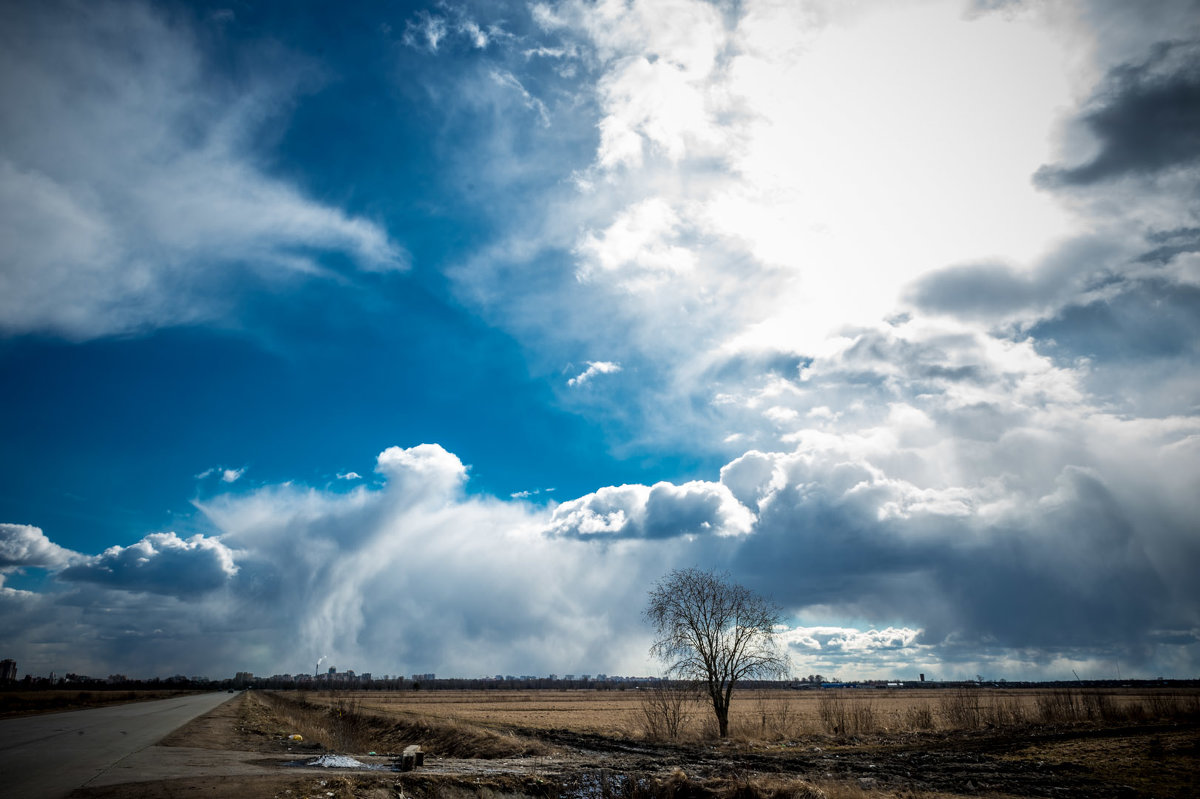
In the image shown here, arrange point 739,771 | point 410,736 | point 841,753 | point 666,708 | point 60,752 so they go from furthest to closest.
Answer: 1. point 410,736
2. point 666,708
3. point 841,753
4. point 60,752
5. point 739,771

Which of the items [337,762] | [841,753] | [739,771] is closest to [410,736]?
[337,762]

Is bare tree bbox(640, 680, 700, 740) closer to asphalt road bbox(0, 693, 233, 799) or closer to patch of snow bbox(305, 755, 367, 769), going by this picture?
patch of snow bbox(305, 755, 367, 769)

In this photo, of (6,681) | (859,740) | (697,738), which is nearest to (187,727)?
(697,738)

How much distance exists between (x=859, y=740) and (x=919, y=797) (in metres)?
17.1

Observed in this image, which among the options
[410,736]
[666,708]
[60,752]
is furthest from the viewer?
[410,736]

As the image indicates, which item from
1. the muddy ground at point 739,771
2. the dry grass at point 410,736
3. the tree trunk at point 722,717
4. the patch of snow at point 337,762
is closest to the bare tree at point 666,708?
the tree trunk at point 722,717

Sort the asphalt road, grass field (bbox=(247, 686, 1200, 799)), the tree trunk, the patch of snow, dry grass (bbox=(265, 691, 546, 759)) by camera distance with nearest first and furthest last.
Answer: the asphalt road < grass field (bbox=(247, 686, 1200, 799)) < the patch of snow < dry grass (bbox=(265, 691, 546, 759)) < the tree trunk

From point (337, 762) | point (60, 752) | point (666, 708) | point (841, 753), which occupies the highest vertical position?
point (60, 752)

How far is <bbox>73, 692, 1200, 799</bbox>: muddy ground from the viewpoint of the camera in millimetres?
16734

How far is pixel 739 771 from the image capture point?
69.8 feet

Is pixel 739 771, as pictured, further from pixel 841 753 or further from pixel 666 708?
pixel 666 708

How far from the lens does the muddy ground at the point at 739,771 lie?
1673 centimetres

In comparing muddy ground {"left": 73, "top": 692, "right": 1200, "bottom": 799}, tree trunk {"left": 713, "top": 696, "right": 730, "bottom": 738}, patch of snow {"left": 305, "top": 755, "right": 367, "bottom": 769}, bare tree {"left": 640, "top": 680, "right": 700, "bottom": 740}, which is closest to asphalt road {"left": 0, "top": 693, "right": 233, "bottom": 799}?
muddy ground {"left": 73, "top": 692, "right": 1200, "bottom": 799}

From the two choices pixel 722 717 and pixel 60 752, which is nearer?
pixel 60 752
